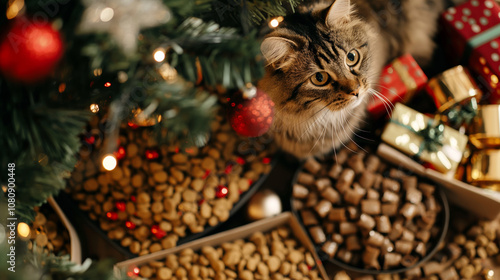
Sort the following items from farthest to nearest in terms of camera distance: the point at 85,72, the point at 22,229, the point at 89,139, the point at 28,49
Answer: the point at 89,139 < the point at 22,229 < the point at 85,72 < the point at 28,49

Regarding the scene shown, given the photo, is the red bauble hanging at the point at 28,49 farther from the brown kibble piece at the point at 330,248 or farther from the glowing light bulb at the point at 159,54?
the brown kibble piece at the point at 330,248

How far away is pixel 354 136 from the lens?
1227mm

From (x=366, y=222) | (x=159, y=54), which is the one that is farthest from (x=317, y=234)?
(x=159, y=54)

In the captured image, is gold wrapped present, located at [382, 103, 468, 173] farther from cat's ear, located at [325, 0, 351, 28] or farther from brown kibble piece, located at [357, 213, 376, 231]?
cat's ear, located at [325, 0, 351, 28]

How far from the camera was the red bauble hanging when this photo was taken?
1.25 feet

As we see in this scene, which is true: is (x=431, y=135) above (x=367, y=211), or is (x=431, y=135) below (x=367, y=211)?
above

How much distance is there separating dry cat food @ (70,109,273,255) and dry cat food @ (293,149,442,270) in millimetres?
305

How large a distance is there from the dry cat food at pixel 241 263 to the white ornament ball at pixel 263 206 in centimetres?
7

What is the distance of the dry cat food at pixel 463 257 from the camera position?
3.91ft

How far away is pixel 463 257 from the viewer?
122cm

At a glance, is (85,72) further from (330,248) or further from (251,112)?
(330,248)

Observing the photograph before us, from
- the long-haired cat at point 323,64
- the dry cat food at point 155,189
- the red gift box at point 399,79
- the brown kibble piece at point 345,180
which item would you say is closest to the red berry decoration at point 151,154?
the dry cat food at point 155,189

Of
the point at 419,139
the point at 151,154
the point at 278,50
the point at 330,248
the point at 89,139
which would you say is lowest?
the point at 330,248

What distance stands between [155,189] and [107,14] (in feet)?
2.49
